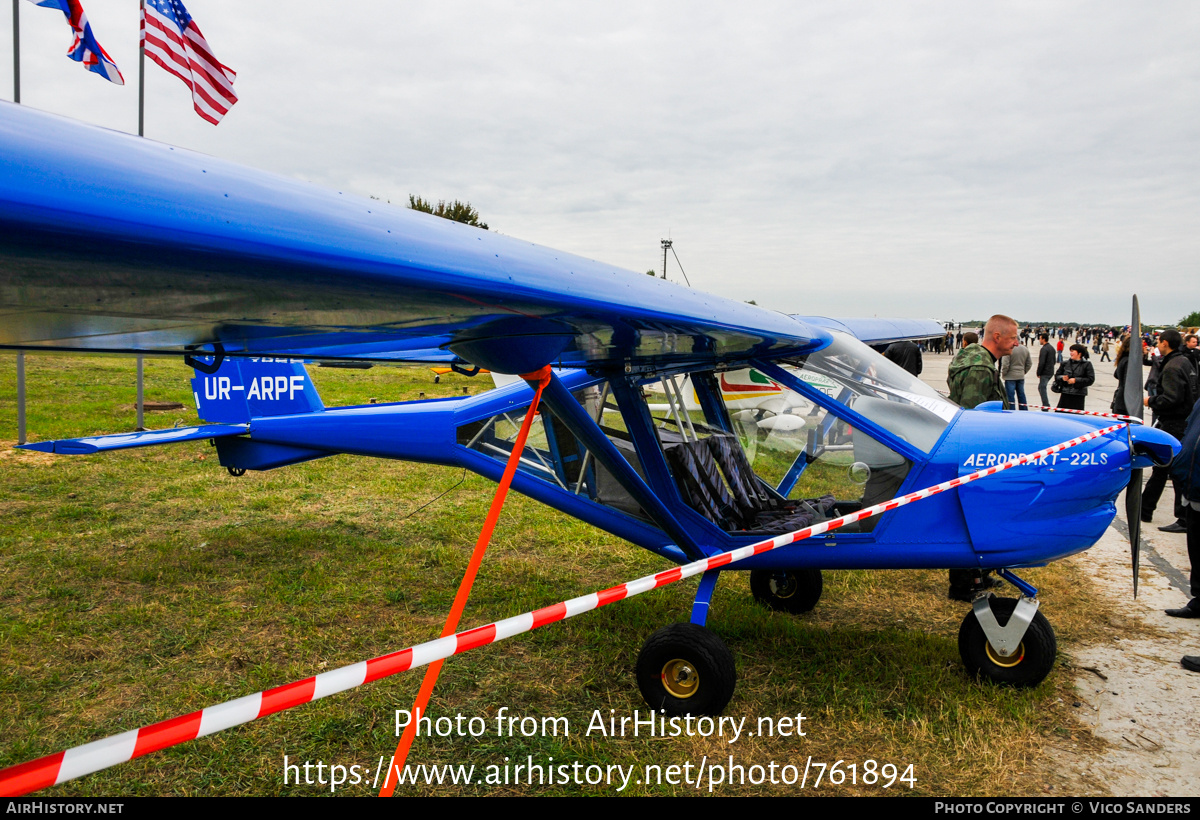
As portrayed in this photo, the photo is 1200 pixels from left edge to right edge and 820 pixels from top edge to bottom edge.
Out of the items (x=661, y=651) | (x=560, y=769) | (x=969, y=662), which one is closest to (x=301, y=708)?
(x=560, y=769)

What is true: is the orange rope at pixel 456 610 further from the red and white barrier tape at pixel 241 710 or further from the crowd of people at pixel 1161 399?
the crowd of people at pixel 1161 399

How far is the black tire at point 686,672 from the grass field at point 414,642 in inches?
7.0

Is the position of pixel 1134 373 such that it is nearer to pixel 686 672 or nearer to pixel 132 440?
pixel 686 672

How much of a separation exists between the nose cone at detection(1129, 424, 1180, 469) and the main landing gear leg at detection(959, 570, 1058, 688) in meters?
0.85

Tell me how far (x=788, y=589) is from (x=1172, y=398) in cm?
473

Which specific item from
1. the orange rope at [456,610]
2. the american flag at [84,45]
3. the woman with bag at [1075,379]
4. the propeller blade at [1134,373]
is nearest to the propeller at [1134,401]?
the propeller blade at [1134,373]

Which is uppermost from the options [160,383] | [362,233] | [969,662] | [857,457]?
[362,233]

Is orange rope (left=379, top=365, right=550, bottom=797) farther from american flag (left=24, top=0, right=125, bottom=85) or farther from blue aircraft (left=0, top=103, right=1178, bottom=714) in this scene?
american flag (left=24, top=0, right=125, bottom=85)

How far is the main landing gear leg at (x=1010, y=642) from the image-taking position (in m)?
3.23

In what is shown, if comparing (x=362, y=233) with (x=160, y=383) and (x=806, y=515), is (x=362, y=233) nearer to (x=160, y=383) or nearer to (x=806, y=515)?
(x=806, y=515)

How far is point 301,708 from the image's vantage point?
3053mm

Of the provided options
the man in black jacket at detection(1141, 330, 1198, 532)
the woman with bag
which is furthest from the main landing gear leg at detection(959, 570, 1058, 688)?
the woman with bag

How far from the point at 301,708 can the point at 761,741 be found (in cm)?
205

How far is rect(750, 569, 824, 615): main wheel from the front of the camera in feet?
14.1
